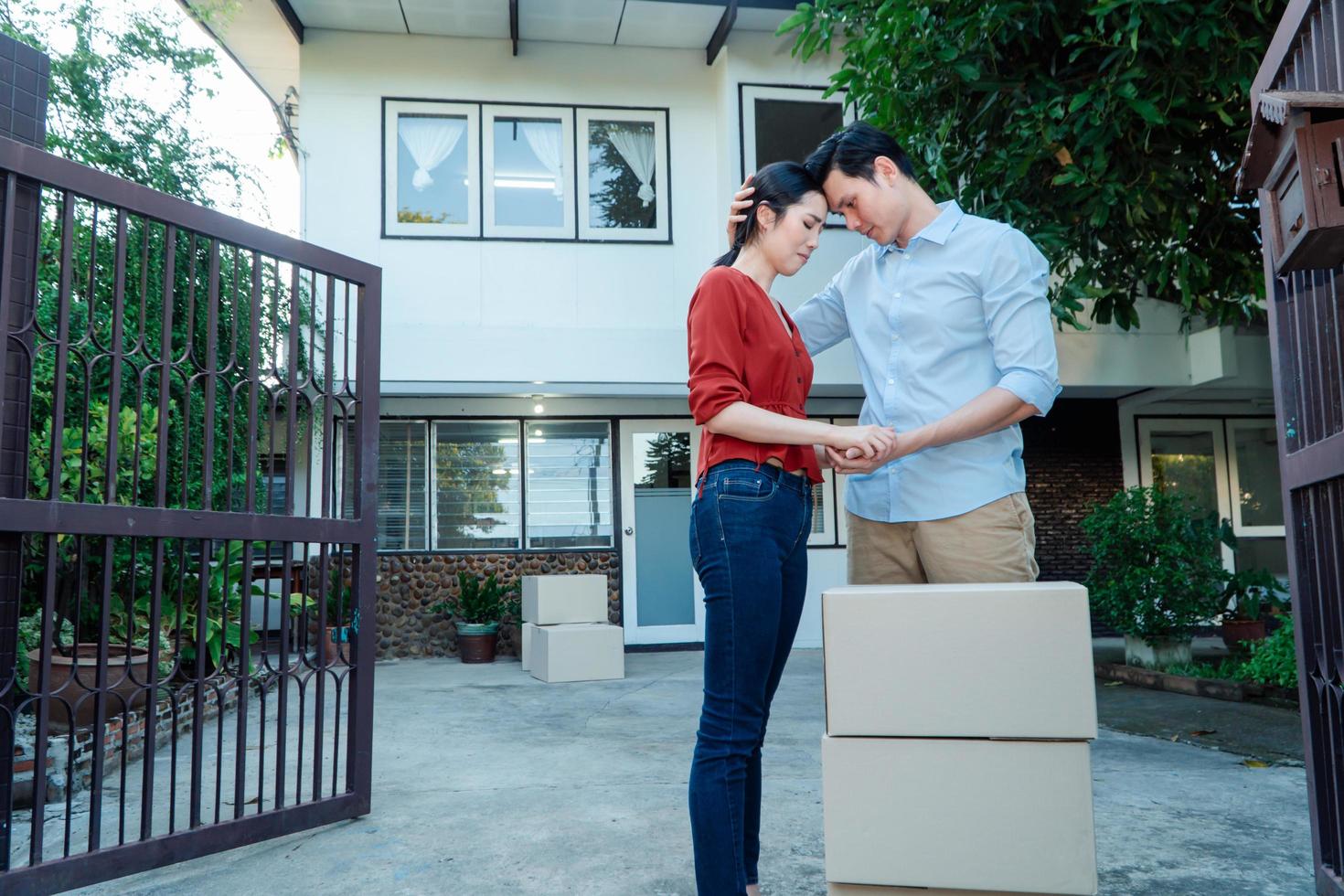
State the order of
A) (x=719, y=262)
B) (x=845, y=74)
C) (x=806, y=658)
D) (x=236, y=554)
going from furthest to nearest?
(x=806, y=658) < (x=236, y=554) < (x=845, y=74) < (x=719, y=262)

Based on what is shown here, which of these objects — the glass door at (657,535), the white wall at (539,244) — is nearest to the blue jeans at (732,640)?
the white wall at (539,244)

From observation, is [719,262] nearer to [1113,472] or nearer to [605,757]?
[605,757]

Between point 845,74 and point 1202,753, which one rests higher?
point 845,74

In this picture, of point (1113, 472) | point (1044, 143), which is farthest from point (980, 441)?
point (1113, 472)

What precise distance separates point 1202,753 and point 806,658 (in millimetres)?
4698

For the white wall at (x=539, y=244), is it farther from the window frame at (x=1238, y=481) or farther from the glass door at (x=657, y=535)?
the window frame at (x=1238, y=481)

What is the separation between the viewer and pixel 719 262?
6.48ft

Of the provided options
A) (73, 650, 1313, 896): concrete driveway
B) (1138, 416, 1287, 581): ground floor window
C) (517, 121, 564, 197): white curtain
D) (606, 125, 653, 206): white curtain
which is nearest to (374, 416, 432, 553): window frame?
(517, 121, 564, 197): white curtain

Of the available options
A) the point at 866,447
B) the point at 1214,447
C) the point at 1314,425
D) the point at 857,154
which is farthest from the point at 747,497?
the point at 1214,447

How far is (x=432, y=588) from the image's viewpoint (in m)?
9.25

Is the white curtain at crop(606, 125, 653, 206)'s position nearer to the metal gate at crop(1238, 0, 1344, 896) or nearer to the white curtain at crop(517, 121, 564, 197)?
the white curtain at crop(517, 121, 564, 197)

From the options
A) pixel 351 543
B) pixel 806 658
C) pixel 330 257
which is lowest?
pixel 806 658

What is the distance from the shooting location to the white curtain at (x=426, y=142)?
8445 millimetres

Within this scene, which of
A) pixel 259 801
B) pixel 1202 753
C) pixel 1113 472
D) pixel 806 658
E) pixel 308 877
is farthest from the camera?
pixel 1113 472
